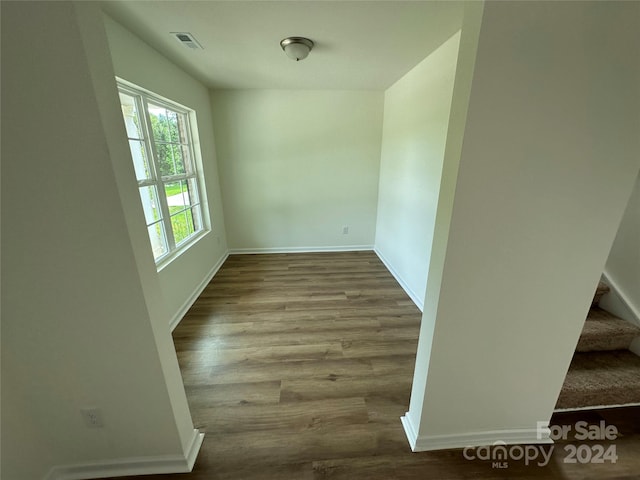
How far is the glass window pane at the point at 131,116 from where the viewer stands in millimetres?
1928

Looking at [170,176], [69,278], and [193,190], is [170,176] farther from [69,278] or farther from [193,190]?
[69,278]

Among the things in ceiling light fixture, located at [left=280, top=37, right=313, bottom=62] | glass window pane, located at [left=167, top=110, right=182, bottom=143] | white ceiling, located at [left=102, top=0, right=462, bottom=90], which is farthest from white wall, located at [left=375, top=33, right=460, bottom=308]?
glass window pane, located at [left=167, top=110, right=182, bottom=143]

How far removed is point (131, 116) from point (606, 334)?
3.70 metres

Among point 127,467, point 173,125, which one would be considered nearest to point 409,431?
point 127,467

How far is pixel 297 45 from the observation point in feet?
5.99

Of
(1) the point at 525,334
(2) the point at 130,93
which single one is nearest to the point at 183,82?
(2) the point at 130,93

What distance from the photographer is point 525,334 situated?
1.11 metres

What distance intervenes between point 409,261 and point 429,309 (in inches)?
68.5

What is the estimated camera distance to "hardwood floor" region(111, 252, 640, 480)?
1.23m

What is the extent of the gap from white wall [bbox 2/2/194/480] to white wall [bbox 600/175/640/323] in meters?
2.71

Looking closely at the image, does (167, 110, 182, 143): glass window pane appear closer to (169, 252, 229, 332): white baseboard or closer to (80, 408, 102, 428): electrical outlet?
(169, 252, 229, 332): white baseboard

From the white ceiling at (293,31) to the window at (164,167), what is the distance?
46cm

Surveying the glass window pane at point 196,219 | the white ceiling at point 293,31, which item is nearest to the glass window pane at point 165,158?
the glass window pane at point 196,219

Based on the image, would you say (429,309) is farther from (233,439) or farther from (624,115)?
(233,439)
